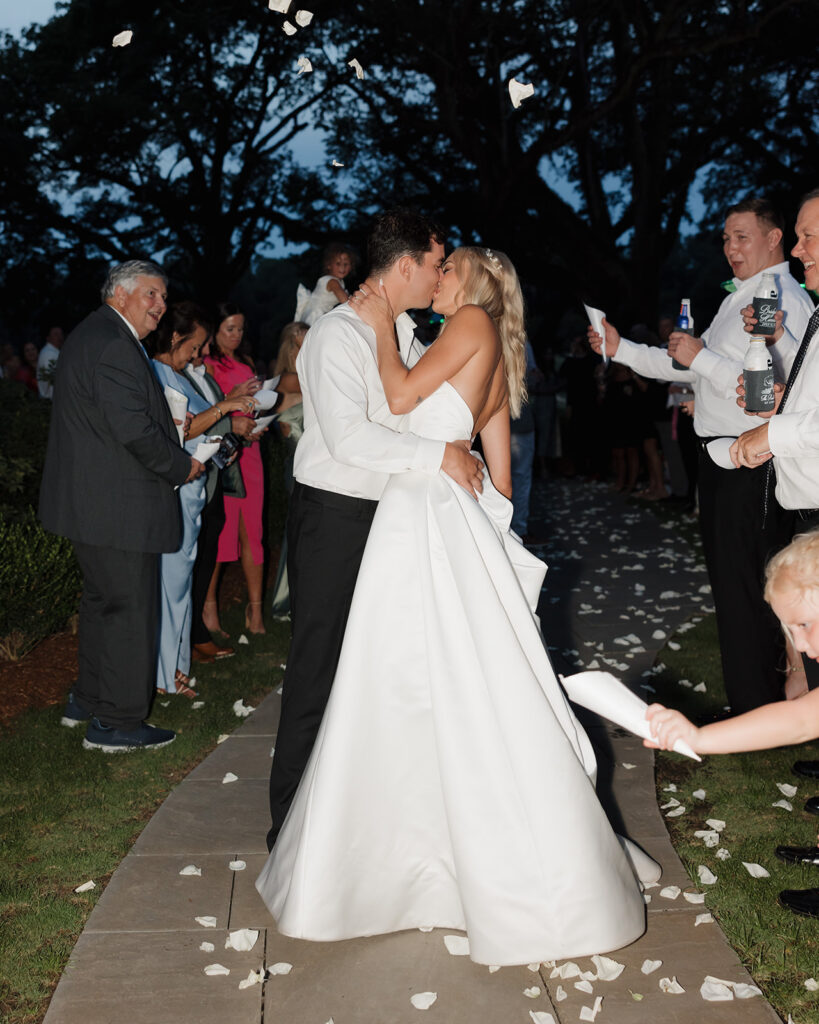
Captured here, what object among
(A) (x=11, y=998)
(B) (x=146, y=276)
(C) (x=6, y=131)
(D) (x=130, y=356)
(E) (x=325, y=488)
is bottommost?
(A) (x=11, y=998)

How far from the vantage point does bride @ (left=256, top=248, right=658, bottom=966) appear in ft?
11.1

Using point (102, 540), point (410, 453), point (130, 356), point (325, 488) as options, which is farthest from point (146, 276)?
point (410, 453)

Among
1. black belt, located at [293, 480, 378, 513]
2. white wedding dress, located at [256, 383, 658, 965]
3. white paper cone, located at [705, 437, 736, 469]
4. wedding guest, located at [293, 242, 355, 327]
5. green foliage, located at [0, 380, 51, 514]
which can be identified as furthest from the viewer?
wedding guest, located at [293, 242, 355, 327]

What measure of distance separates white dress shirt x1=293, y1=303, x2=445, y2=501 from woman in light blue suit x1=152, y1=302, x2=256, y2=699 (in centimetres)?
266

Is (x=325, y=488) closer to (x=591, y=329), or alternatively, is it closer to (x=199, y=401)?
(x=591, y=329)

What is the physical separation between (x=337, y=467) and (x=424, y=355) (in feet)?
1.73

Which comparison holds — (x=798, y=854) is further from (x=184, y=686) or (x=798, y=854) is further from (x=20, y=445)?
(x=20, y=445)

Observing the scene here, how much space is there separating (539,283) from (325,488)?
23408mm

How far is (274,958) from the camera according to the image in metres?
3.54

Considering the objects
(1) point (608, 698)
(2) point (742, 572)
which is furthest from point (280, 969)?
(2) point (742, 572)

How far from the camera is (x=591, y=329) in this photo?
567 cm

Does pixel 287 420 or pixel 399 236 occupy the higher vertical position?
pixel 399 236

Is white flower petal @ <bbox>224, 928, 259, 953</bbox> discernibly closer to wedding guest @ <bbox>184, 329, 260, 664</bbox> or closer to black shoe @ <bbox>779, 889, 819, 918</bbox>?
black shoe @ <bbox>779, 889, 819, 918</bbox>

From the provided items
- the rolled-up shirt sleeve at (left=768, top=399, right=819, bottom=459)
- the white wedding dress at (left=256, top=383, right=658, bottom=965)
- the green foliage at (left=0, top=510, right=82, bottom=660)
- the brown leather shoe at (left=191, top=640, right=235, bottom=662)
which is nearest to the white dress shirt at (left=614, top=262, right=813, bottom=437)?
the rolled-up shirt sleeve at (left=768, top=399, right=819, bottom=459)
